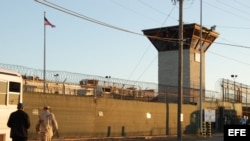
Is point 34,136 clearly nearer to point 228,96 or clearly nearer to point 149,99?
point 149,99

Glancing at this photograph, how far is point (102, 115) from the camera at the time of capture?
1247 inches

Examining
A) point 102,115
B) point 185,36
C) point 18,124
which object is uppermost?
point 185,36

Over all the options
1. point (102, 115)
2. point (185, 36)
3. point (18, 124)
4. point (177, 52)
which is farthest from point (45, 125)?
point (177, 52)

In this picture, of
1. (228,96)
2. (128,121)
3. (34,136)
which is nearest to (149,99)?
(128,121)

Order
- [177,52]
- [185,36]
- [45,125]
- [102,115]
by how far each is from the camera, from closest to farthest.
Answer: [45,125] < [102,115] < [185,36] < [177,52]

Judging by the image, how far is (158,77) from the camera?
63.5 meters

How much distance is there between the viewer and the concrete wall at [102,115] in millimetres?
26969

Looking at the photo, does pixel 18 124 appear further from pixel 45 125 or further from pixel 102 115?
pixel 102 115

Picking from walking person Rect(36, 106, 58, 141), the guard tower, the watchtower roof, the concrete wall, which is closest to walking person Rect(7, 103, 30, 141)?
walking person Rect(36, 106, 58, 141)

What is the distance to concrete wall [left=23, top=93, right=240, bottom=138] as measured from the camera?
26969 millimetres

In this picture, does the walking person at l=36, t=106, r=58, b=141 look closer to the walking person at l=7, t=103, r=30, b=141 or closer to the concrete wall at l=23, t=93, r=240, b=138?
the walking person at l=7, t=103, r=30, b=141

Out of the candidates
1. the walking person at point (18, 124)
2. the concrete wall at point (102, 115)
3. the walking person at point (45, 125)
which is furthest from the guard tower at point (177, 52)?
the walking person at point (18, 124)

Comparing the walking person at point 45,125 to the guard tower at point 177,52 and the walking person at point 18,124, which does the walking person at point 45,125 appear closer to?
the walking person at point 18,124

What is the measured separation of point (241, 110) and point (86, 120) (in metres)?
30.8
